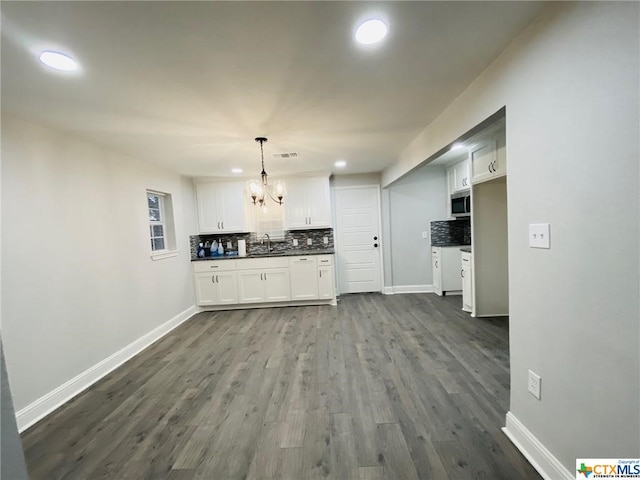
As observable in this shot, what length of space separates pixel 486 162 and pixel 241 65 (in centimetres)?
275

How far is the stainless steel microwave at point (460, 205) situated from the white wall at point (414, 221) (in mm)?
224

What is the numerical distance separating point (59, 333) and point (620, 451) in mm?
3562

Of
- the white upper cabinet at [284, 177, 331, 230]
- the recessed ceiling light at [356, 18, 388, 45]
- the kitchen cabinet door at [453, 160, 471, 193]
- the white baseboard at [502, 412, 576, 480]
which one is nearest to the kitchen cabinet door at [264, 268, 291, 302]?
the white upper cabinet at [284, 177, 331, 230]

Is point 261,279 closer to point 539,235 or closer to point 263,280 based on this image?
point 263,280

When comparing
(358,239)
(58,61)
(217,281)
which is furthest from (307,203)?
(58,61)

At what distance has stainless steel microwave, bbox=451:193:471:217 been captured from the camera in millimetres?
4465

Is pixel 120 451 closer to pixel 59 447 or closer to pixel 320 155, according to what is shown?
pixel 59 447

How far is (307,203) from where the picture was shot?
473cm

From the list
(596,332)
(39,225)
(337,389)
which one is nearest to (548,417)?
(596,332)

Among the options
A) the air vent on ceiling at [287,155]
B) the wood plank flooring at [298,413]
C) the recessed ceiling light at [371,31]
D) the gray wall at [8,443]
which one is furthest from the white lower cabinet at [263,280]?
the gray wall at [8,443]

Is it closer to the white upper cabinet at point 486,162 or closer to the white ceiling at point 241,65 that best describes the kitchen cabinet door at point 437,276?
the white upper cabinet at point 486,162

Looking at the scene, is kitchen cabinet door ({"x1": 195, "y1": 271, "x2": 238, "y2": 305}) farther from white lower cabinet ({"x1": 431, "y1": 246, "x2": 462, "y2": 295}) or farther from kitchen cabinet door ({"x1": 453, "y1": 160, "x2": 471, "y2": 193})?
kitchen cabinet door ({"x1": 453, "y1": 160, "x2": 471, "y2": 193})

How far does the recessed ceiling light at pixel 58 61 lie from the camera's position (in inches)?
53.0

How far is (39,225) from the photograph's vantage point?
211 cm
